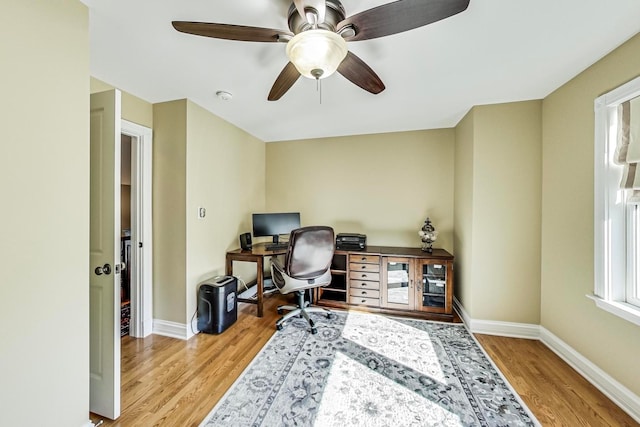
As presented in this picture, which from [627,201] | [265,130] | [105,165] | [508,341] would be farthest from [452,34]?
[508,341]

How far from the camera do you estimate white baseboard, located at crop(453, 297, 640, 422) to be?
1.51 m

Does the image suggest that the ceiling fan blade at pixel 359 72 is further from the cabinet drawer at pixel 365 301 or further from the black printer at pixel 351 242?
the cabinet drawer at pixel 365 301

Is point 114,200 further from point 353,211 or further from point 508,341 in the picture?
point 508,341

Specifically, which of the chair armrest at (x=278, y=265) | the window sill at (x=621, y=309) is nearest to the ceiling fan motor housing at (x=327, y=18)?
the chair armrest at (x=278, y=265)

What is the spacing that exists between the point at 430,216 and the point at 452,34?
2.29 meters

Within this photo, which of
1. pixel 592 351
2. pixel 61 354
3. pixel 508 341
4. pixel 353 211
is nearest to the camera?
pixel 61 354

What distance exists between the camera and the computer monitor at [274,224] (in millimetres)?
3211

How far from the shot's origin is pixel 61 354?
1189 mm

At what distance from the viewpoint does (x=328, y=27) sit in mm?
1231

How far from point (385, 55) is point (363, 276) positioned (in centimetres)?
231

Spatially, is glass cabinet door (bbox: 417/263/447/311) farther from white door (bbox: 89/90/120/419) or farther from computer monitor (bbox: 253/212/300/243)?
white door (bbox: 89/90/120/419)

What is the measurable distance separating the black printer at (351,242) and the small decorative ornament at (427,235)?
0.75 metres

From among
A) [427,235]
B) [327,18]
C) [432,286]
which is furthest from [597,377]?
[327,18]

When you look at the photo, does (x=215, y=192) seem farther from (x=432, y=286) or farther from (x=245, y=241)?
(x=432, y=286)
